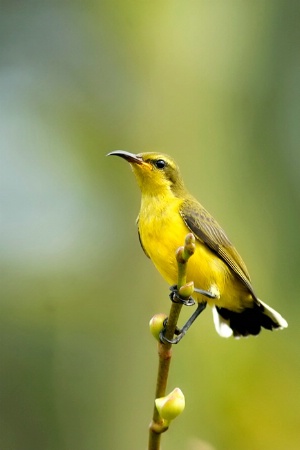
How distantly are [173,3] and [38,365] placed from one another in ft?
13.0

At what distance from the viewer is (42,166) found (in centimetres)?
722

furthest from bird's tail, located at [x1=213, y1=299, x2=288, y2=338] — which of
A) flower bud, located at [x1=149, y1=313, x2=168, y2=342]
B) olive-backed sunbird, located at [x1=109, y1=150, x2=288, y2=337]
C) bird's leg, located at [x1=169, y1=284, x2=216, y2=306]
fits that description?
flower bud, located at [x1=149, y1=313, x2=168, y2=342]

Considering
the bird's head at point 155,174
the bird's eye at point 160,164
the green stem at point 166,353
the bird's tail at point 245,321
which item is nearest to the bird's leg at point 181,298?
the green stem at point 166,353

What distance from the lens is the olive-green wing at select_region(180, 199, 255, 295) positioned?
3.36m

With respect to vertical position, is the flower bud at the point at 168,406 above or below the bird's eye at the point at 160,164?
below

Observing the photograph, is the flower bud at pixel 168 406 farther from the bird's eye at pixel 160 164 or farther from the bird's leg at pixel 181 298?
the bird's eye at pixel 160 164

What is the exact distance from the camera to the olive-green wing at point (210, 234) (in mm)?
3363

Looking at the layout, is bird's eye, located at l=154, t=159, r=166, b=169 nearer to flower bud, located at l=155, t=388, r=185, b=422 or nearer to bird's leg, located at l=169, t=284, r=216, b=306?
bird's leg, located at l=169, t=284, r=216, b=306

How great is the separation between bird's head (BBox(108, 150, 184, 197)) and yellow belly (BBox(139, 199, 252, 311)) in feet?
0.42

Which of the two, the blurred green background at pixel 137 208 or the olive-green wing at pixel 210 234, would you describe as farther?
the blurred green background at pixel 137 208

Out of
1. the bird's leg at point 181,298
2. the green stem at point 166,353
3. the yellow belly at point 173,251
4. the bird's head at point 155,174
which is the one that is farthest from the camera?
the bird's head at point 155,174

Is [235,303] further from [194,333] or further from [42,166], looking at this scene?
[42,166]

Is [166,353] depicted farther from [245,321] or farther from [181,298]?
[245,321]

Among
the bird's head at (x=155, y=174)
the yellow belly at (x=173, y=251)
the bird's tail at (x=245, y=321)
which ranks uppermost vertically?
the bird's head at (x=155, y=174)
